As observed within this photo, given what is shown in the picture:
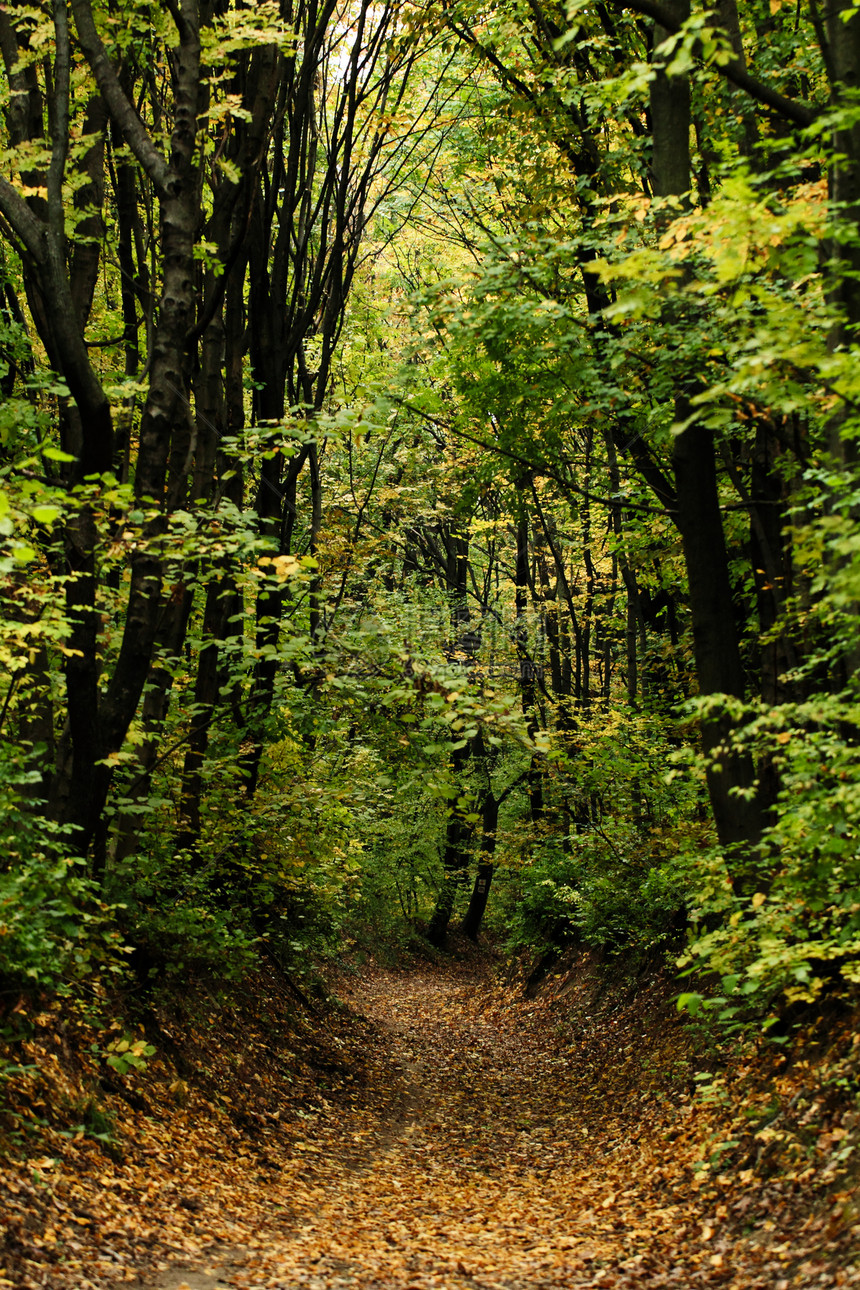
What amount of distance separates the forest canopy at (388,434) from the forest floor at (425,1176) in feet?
2.62

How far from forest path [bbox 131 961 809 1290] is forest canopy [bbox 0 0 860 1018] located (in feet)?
4.26

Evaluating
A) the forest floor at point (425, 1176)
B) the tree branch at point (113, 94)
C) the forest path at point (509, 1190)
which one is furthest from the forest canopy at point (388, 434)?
the forest path at point (509, 1190)

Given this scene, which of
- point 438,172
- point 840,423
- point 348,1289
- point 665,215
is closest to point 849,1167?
→ point 348,1289

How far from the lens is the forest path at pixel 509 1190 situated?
500cm

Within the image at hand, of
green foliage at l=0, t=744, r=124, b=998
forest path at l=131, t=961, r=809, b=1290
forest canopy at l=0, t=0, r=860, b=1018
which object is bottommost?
forest path at l=131, t=961, r=809, b=1290

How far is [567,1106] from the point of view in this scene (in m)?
9.98

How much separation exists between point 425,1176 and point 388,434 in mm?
6476

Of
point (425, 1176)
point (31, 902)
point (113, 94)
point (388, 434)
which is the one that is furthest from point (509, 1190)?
point (113, 94)

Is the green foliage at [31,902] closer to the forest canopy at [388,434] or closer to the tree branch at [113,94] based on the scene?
the forest canopy at [388,434]

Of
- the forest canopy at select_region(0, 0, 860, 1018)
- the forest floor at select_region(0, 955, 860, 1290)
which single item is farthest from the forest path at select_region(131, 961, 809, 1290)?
the forest canopy at select_region(0, 0, 860, 1018)

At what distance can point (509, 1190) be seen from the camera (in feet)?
24.1

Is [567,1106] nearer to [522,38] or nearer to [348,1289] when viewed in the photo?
[348,1289]

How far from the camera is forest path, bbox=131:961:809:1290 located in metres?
5.00

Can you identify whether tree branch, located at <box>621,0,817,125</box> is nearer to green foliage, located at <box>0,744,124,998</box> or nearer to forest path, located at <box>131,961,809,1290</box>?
green foliage, located at <box>0,744,124,998</box>
